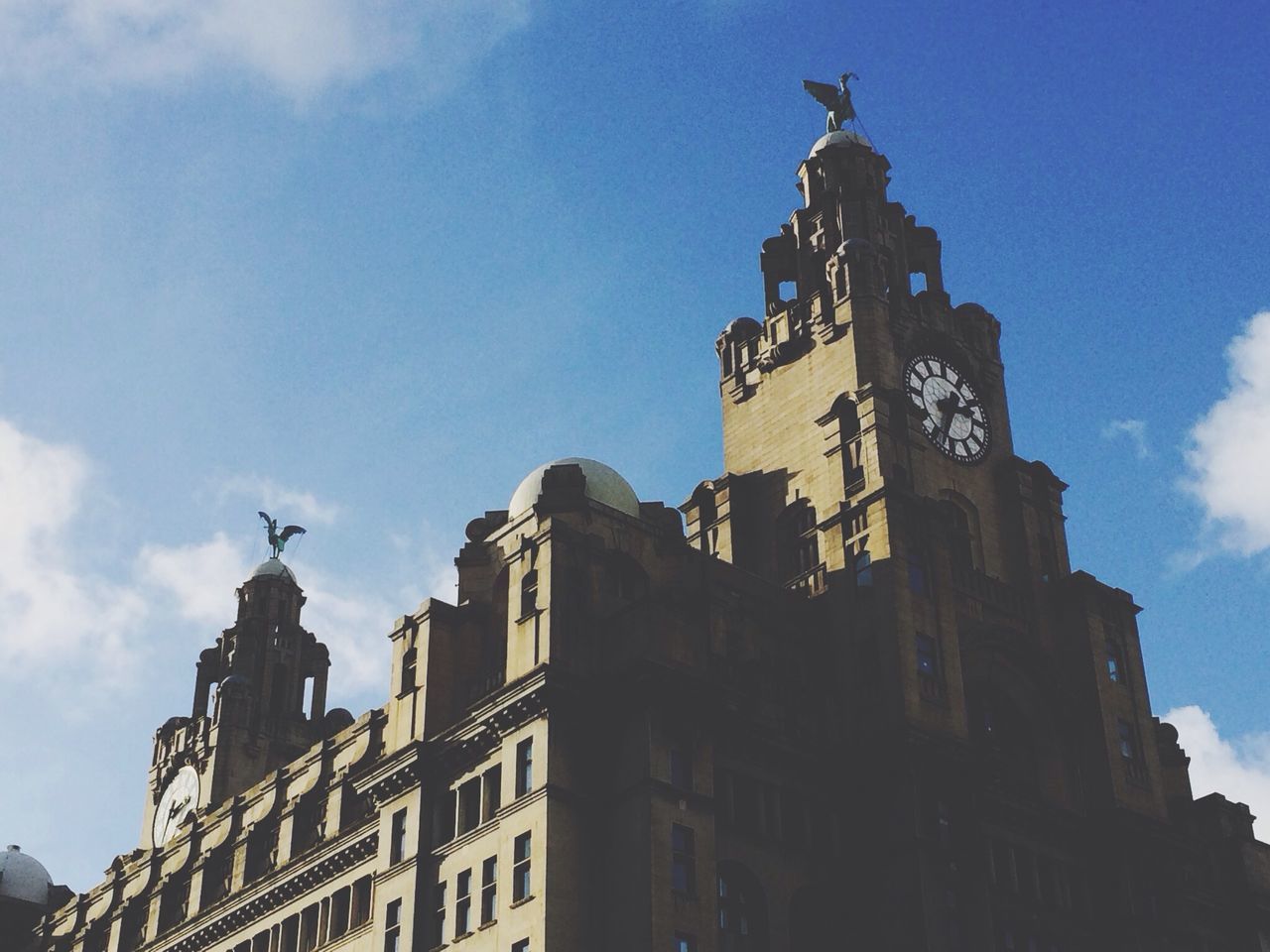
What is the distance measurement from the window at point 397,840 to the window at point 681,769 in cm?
1274

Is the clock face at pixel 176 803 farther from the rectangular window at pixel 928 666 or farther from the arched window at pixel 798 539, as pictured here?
the rectangular window at pixel 928 666

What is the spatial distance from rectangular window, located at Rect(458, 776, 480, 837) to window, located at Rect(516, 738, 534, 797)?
293 centimetres

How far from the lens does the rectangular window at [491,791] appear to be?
2773 inches

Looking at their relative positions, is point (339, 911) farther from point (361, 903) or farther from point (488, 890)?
point (488, 890)

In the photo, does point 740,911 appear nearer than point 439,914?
Yes

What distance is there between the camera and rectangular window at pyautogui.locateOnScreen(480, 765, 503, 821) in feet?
231

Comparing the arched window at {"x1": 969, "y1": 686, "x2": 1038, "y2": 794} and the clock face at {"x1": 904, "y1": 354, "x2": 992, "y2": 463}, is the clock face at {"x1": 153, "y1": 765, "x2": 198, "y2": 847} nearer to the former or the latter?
the clock face at {"x1": 904, "y1": 354, "x2": 992, "y2": 463}

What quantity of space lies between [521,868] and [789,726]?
45.2ft

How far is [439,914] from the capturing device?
233ft

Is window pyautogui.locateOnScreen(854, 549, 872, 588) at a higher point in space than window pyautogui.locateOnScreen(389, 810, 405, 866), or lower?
higher

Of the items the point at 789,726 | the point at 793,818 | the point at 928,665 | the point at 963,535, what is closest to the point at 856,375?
the point at 963,535

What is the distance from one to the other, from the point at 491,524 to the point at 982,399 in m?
26.7

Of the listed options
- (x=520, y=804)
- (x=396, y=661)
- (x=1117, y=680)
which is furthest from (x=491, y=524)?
(x=1117, y=680)

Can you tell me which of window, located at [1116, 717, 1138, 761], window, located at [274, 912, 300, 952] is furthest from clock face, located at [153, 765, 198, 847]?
window, located at [1116, 717, 1138, 761]
